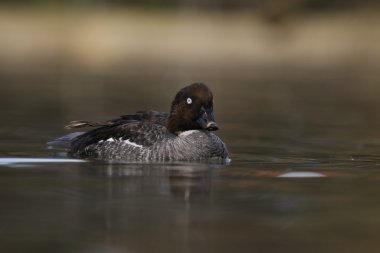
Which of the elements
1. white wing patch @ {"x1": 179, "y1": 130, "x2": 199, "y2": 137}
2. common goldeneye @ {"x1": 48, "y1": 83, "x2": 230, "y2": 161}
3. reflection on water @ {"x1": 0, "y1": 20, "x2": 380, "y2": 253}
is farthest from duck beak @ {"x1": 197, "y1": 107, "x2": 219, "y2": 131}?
reflection on water @ {"x1": 0, "y1": 20, "x2": 380, "y2": 253}

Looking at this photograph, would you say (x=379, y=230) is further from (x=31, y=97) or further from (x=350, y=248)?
(x=31, y=97)

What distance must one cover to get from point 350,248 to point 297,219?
104 centimetres

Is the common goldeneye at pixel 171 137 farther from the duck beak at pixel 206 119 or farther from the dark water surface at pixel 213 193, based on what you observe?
the dark water surface at pixel 213 193

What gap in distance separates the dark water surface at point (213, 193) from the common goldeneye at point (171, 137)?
1.41 feet

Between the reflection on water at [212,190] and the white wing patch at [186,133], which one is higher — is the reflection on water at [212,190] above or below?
below

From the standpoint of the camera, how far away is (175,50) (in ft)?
132

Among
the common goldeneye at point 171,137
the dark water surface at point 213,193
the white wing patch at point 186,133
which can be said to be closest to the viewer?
the dark water surface at point 213,193

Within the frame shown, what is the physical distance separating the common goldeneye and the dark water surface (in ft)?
1.41

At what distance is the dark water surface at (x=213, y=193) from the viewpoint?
744 centimetres

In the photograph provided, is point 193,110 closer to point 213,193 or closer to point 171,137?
point 171,137

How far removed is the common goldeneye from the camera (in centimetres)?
1210

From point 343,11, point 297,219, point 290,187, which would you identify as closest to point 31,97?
point 290,187

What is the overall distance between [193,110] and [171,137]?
388 millimetres

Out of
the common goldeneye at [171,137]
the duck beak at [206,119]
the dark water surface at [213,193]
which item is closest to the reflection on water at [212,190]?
the dark water surface at [213,193]
